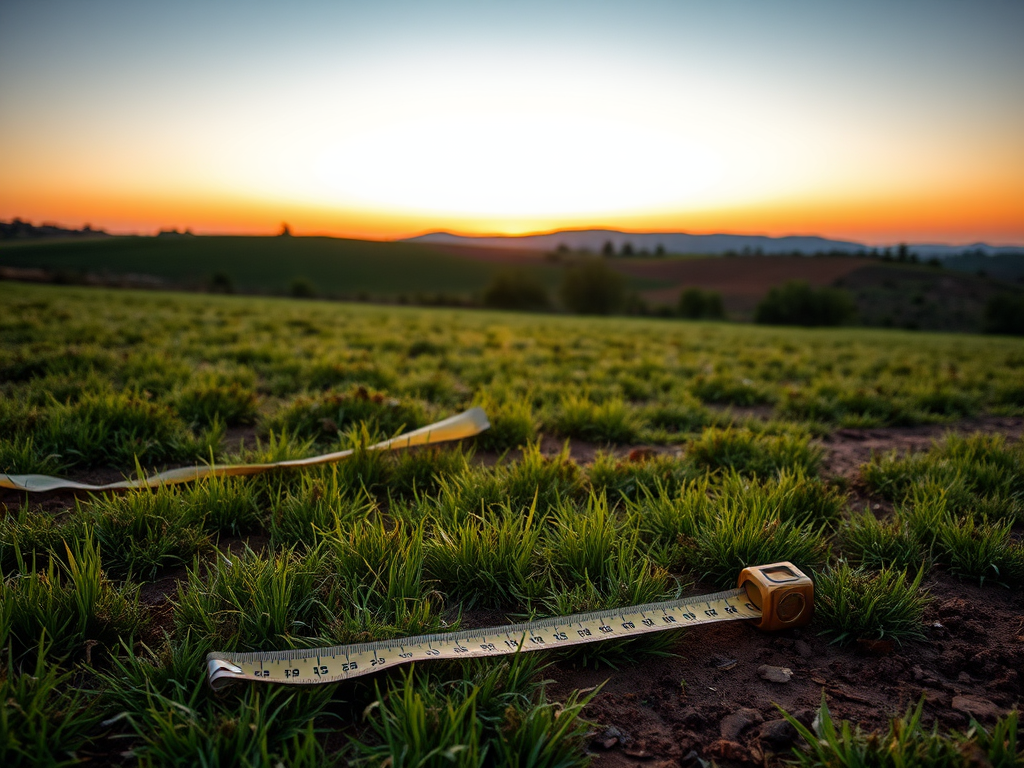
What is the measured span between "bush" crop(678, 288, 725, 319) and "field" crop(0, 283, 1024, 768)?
61746mm

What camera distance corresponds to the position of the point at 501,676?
5.31 ft

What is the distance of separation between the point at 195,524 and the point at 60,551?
1.52 ft

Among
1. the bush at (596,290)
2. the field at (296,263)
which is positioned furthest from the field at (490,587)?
the bush at (596,290)

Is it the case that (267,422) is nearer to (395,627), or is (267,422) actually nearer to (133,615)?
(133,615)

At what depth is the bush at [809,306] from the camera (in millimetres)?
55281

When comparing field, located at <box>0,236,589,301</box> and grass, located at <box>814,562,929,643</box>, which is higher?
field, located at <box>0,236,589,301</box>

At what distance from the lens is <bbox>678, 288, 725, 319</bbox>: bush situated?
62.6 m

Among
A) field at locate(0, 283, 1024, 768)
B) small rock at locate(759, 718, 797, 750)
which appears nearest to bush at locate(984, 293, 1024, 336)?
field at locate(0, 283, 1024, 768)

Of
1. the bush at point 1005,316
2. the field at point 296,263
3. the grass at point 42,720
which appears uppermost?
the field at point 296,263

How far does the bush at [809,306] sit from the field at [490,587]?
58.2 meters

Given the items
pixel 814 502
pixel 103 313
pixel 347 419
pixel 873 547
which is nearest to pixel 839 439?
pixel 814 502

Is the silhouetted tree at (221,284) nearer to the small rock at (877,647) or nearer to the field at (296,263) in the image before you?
the field at (296,263)

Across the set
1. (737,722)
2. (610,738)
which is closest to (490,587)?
(610,738)

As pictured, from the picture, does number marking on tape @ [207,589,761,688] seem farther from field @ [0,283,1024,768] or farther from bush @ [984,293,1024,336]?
bush @ [984,293,1024,336]
